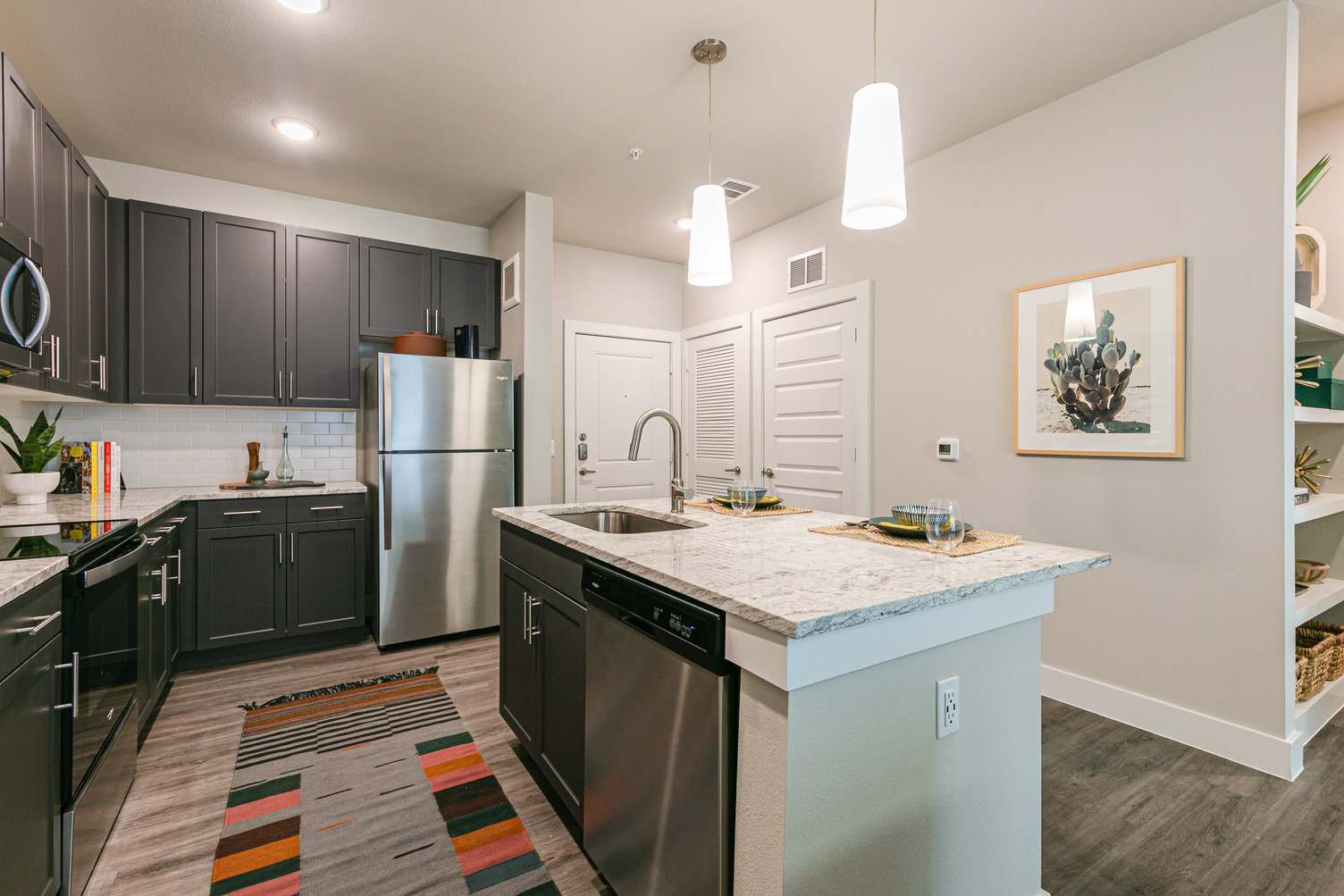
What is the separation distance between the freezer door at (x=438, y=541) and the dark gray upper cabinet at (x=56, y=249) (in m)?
1.35

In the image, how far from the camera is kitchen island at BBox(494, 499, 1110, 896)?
104 centimetres

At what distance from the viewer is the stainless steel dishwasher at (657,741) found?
114 cm

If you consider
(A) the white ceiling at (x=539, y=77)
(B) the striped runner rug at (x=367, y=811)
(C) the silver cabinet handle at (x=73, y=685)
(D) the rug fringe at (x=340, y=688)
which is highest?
(A) the white ceiling at (x=539, y=77)

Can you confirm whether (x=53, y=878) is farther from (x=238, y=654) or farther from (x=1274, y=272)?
(x=1274, y=272)

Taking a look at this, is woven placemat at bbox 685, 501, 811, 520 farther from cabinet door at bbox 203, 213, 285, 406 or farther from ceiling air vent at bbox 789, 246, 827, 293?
cabinet door at bbox 203, 213, 285, 406

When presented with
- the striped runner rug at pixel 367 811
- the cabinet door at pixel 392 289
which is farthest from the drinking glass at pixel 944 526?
the cabinet door at pixel 392 289

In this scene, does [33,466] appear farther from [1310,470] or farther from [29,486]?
[1310,470]

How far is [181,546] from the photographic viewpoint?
303cm

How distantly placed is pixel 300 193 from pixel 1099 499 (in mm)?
4671

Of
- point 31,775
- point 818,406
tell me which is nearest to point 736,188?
point 818,406

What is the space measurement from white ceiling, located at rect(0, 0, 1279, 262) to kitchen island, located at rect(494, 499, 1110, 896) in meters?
1.97

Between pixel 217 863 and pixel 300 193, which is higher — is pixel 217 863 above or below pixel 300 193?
below

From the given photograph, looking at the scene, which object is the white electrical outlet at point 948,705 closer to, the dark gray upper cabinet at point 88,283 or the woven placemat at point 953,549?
the woven placemat at point 953,549

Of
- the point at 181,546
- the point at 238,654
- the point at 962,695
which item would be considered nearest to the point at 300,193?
the point at 181,546
